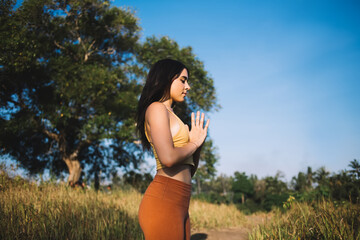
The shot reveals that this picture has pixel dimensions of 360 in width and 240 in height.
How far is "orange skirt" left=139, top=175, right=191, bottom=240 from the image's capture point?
5.46ft

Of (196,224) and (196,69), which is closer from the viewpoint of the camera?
(196,224)

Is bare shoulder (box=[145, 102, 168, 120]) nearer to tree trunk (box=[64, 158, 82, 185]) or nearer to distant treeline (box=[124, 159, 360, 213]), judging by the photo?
distant treeline (box=[124, 159, 360, 213])

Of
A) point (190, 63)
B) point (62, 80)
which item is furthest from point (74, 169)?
point (190, 63)

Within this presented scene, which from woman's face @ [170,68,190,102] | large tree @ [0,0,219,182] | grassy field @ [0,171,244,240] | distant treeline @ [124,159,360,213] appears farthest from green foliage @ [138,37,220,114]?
woman's face @ [170,68,190,102]

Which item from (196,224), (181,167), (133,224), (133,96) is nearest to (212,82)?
(133,96)

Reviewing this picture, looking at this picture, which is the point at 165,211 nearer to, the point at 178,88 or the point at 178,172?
the point at 178,172

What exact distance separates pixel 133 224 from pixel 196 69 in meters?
10.6

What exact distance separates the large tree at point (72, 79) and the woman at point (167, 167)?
34.0 feet

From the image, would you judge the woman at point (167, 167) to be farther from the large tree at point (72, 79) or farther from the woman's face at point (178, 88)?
the large tree at point (72, 79)

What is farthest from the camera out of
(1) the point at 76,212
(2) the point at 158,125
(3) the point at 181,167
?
(1) the point at 76,212

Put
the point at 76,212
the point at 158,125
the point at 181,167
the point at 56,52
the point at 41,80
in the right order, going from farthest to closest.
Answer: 1. the point at 56,52
2. the point at 41,80
3. the point at 76,212
4. the point at 181,167
5. the point at 158,125

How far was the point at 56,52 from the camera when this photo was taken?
554 inches

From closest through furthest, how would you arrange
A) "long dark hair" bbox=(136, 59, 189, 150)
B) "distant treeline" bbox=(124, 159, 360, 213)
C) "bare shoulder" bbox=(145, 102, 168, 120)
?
"bare shoulder" bbox=(145, 102, 168, 120), "long dark hair" bbox=(136, 59, 189, 150), "distant treeline" bbox=(124, 159, 360, 213)

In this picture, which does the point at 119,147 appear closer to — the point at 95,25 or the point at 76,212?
the point at 95,25
